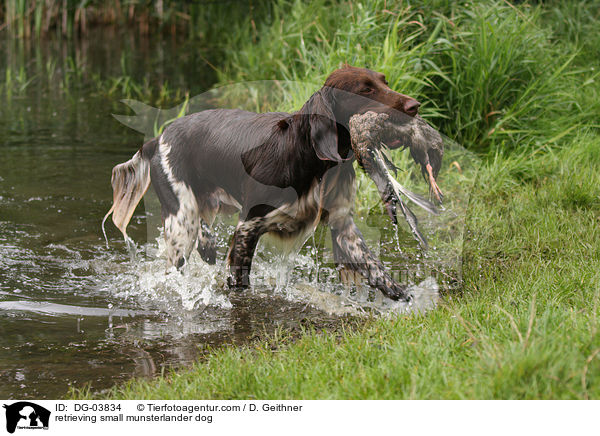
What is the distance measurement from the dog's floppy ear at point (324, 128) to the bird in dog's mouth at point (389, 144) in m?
0.12

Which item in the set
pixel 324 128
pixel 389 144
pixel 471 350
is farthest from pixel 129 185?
pixel 471 350

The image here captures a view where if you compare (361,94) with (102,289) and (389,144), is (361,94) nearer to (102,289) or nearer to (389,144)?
(389,144)

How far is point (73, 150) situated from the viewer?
759 centimetres

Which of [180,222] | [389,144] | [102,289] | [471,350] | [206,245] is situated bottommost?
[102,289]

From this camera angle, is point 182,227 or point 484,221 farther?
point 484,221

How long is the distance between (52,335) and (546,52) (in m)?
5.49

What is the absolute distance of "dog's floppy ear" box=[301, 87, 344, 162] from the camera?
12.4ft

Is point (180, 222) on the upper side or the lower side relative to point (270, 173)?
lower

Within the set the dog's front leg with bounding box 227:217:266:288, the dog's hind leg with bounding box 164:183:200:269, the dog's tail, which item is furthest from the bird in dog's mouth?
the dog's tail

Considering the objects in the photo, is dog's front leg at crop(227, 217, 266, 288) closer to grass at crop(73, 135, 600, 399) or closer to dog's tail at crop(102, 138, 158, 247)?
grass at crop(73, 135, 600, 399)

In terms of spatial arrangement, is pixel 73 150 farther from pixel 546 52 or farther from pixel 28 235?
pixel 546 52

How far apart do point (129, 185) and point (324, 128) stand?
5.47 ft
